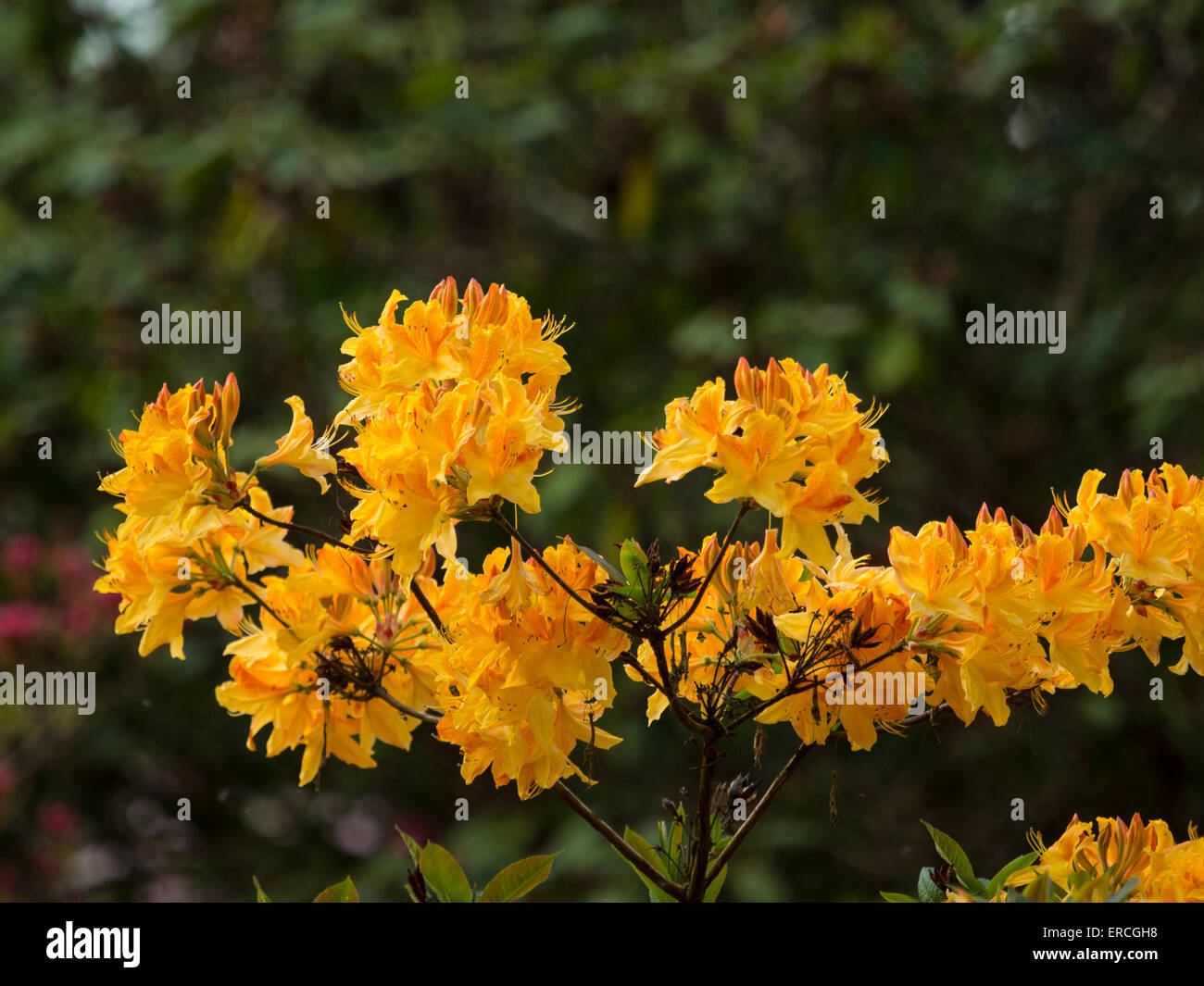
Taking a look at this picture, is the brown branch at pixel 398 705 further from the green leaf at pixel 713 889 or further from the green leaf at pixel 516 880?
the green leaf at pixel 713 889

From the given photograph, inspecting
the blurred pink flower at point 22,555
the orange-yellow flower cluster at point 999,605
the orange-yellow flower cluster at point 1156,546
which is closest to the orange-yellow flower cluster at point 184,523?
the orange-yellow flower cluster at point 999,605

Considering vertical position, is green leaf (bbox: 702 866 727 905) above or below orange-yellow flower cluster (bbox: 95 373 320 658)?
below

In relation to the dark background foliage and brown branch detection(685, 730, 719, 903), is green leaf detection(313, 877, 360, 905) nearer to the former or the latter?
brown branch detection(685, 730, 719, 903)

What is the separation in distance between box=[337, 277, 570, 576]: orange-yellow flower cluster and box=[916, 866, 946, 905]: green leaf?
1.28ft

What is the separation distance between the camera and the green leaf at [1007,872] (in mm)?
888

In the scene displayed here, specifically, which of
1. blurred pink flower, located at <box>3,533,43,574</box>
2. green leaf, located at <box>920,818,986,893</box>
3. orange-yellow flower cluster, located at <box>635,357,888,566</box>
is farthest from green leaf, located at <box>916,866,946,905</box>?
blurred pink flower, located at <box>3,533,43,574</box>

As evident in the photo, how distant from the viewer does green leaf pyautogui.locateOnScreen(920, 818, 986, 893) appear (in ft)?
2.98

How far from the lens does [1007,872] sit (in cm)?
91

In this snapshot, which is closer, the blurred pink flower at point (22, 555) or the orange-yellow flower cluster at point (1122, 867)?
the orange-yellow flower cluster at point (1122, 867)

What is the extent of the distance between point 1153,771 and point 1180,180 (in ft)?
3.97

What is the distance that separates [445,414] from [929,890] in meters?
0.48

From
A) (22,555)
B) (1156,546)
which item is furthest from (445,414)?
(22,555)

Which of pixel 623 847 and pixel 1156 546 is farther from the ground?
pixel 1156 546

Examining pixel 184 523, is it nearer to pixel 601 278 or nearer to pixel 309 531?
pixel 309 531
